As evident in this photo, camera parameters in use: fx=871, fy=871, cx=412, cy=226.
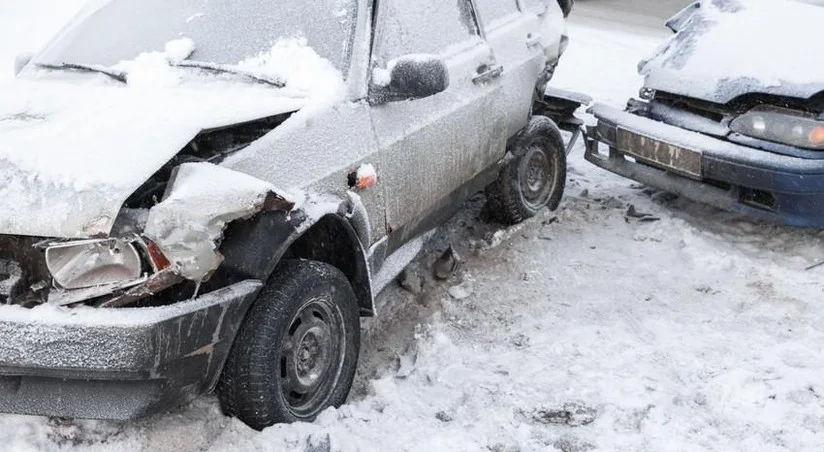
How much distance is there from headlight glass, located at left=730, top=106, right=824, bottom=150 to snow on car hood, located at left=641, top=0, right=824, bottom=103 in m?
0.12

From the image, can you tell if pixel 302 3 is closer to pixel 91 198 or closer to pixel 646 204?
pixel 91 198

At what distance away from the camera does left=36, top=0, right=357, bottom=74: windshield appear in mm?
3801

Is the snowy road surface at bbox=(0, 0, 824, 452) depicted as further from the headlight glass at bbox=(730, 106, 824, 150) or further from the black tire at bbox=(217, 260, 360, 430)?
the headlight glass at bbox=(730, 106, 824, 150)

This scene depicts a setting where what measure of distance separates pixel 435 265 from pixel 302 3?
182cm

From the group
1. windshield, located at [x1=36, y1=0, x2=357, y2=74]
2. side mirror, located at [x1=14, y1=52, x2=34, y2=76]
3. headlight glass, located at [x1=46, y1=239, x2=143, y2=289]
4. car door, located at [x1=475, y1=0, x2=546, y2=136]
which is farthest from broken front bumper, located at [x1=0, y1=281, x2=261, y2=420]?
car door, located at [x1=475, y1=0, x2=546, y2=136]

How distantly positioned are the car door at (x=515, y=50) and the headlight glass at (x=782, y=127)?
4.12ft

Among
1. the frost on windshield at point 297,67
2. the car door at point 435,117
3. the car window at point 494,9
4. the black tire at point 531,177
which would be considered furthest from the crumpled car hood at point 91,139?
the black tire at point 531,177

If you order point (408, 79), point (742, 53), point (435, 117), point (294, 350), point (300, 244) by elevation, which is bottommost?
point (294, 350)

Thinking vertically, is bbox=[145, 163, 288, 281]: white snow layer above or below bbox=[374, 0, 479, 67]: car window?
below

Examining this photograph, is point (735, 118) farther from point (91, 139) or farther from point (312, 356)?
point (91, 139)

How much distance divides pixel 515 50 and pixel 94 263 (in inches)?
124

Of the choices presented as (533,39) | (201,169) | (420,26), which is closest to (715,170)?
(533,39)

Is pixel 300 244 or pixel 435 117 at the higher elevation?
pixel 435 117

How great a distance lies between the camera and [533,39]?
543 cm
